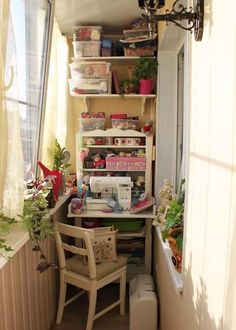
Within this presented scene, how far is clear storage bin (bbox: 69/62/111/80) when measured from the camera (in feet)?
8.55

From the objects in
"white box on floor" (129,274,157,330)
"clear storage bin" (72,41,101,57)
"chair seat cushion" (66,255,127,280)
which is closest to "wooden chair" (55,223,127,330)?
"chair seat cushion" (66,255,127,280)

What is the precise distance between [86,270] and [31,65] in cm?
151

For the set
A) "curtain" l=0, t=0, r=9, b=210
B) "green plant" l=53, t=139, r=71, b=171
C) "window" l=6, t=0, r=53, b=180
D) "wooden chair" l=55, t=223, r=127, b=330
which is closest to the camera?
"curtain" l=0, t=0, r=9, b=210

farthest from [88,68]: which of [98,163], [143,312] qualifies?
[143,312]

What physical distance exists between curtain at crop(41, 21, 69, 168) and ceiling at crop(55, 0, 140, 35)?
0.40 ft

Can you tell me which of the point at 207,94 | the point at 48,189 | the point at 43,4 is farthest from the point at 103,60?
the point at 207,94

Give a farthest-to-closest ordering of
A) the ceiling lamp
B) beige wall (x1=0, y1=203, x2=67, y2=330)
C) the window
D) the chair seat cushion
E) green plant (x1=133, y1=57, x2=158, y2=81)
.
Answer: green plant (x1=133, y1=57, x2=158, y2=81), the chair seat cushion, the window, beige wall (x1=0, y1=203, x2=67, y2=330), the ceiling lamp

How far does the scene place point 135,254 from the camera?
107 inches

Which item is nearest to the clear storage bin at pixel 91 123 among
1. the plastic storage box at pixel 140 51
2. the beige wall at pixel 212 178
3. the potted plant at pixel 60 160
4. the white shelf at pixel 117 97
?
the white shelf at pixel 117 97

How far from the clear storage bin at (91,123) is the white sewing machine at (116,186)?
51cm

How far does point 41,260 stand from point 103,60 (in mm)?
1815

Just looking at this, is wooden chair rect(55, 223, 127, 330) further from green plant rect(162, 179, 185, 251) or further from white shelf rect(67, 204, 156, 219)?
green plant rect(162, 179, 185, 251)

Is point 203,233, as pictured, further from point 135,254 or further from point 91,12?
point 91,12

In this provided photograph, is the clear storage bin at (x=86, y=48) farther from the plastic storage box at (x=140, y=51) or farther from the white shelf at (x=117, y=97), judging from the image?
the white shelf at (x=117, y=97)
